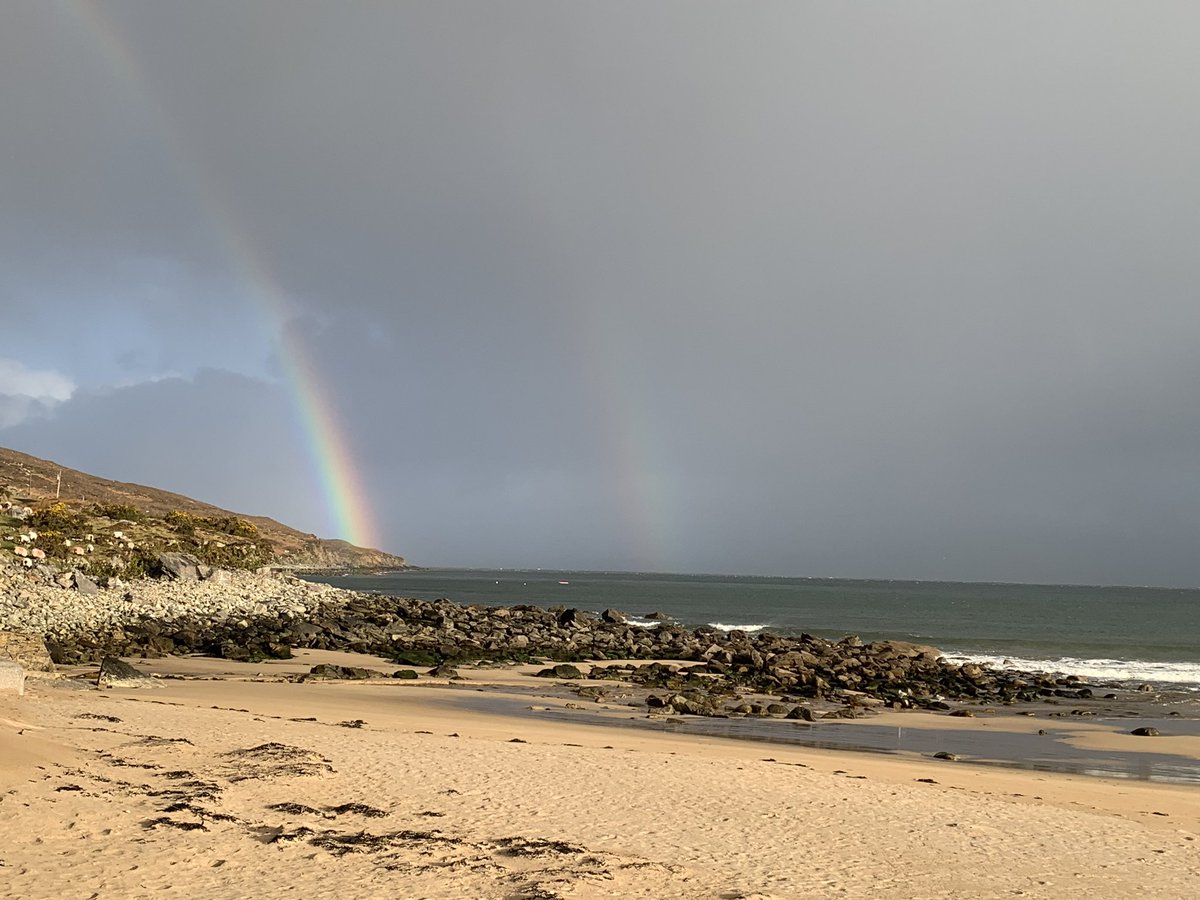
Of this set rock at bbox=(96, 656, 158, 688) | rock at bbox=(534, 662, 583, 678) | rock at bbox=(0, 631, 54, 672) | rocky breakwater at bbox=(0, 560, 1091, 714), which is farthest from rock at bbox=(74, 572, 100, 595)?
rock at bbox=(96, 656, 158, 688)

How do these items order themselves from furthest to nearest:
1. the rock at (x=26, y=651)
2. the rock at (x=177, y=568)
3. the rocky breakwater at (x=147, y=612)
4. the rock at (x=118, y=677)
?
the rock at (x=177, y=568) < the rocky breakwater at (x=147, y=612) < the rock at (x=118, y=677) < the rock at (x=26, y=651)

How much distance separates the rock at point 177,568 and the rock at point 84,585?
11.6 metres

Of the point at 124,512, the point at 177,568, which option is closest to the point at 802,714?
the point at 177,568

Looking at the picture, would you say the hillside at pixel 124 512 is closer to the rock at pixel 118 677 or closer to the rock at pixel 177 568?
the rock at pixel 177 568

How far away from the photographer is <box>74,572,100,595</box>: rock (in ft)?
147

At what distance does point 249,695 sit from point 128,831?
44.4 feet

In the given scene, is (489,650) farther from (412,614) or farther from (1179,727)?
(1179,727)

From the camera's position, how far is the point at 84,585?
149 feet

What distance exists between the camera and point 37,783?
1027cm

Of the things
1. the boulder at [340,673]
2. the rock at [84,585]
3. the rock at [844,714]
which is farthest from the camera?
the rock at [84,585]

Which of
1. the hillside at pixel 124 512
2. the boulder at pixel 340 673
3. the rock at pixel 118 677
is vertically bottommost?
the boulder at pixel 340 673

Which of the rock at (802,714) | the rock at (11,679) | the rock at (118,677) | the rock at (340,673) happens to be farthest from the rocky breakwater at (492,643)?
the rock at (11,679)

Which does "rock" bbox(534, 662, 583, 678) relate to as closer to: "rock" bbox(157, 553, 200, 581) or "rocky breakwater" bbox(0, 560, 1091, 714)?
"rocky breakwater" bbox(0, 560, 1091, 714)

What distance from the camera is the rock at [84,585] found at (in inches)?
→ 1766
